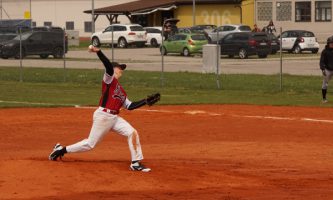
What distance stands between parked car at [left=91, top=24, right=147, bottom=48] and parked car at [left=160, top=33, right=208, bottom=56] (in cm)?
1179

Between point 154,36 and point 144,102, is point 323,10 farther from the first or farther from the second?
point 144,102

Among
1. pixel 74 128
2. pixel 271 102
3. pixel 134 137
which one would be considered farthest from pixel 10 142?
pixel 271 102

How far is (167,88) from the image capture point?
35.0 m

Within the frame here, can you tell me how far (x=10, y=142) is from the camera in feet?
65.3

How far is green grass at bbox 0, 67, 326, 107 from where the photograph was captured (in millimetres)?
29922

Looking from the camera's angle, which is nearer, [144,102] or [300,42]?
[144,102]

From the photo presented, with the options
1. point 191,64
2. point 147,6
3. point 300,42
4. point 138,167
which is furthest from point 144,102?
point 147,6

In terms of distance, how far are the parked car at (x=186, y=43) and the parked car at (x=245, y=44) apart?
3089 millimetres

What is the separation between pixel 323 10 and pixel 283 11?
14.7 ft

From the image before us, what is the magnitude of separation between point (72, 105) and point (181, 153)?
1112 centimetres

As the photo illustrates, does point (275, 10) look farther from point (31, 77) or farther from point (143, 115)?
point (143, 115)

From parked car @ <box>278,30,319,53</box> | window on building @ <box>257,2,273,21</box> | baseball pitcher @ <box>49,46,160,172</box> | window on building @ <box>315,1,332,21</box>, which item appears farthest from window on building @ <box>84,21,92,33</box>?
baseball pitcher @ <box>49,46,160,172</box>

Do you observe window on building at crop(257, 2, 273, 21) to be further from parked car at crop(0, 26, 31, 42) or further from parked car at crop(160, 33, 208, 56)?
parked car at crop(0, 26, 31, 42)

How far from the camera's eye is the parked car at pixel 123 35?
71688 millimetres
